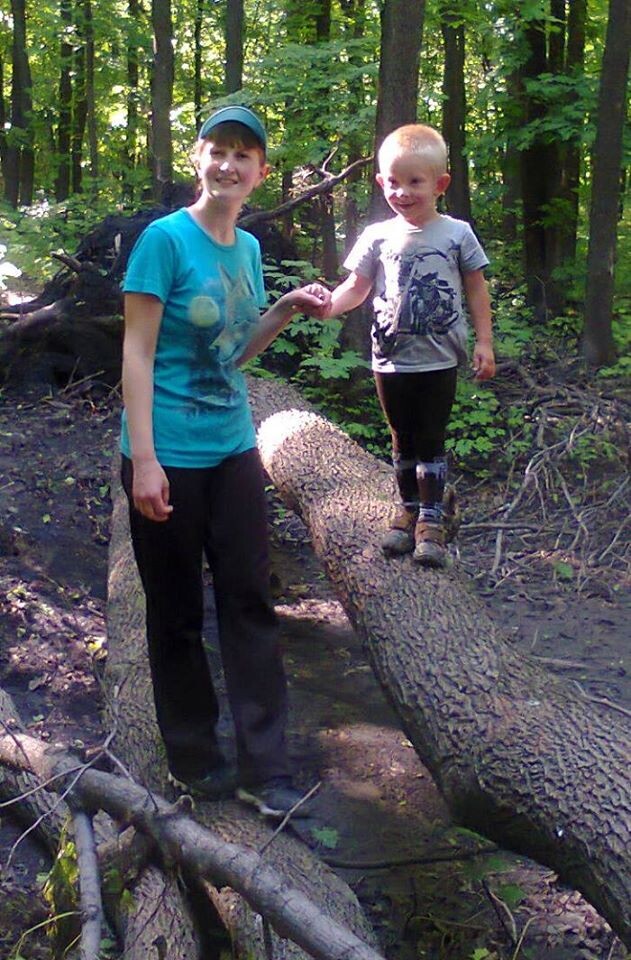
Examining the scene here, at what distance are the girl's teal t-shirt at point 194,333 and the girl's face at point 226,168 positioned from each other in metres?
0.12

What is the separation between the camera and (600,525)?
7.02m

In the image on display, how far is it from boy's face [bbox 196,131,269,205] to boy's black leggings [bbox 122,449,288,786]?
0.79 m

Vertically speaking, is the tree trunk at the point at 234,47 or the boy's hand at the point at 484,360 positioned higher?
the tree trunk at the point at 234,47

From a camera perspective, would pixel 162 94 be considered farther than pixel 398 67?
Yes

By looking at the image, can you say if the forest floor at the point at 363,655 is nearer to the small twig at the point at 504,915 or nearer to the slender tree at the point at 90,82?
the small twig at the point at 504,915

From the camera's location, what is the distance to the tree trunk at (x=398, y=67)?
311 inches

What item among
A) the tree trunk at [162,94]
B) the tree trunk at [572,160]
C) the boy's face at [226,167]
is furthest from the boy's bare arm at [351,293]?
the tree trunk at [162,94]

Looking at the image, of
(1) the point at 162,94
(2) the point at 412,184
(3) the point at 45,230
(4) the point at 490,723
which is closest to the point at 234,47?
(1) the point at 162,94

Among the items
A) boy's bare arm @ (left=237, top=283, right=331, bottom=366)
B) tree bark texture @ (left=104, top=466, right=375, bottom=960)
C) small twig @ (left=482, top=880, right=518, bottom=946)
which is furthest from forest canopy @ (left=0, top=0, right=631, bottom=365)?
small twig @ (left=482, top=880, right=518, bottom=946)

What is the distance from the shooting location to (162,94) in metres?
12.4

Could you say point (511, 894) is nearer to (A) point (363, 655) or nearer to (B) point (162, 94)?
(A) point (363, 655)

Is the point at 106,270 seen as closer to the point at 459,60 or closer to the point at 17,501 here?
the point at 17,501

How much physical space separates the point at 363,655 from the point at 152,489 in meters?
2.53

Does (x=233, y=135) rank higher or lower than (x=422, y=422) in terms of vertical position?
higher
